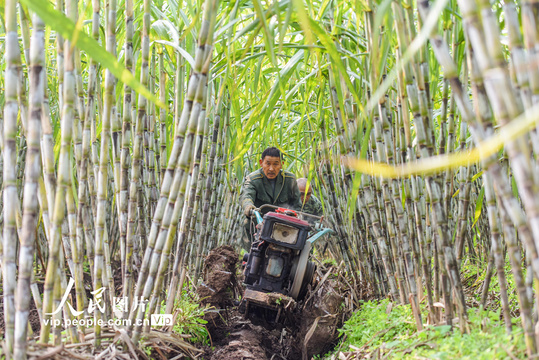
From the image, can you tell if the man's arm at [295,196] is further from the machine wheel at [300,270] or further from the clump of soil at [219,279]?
the machine wheel at [300,270]

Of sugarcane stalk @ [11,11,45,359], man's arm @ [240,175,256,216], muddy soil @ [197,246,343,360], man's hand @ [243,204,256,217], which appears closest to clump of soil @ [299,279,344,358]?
muddy soil @ [197,246,343,360]

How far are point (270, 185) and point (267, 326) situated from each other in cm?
134

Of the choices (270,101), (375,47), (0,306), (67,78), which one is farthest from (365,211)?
(0,306)

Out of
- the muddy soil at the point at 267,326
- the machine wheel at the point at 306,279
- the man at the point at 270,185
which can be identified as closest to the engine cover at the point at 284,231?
the machine wheel at the point at 306,279

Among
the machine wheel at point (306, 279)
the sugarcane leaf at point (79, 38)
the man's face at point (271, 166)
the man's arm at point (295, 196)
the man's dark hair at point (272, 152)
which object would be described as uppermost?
the sugarcane leaf at point (79, 38)

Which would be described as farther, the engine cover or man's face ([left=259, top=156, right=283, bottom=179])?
man's face ([left=259, top=156, right=283, bottom=179])

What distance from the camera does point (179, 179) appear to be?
1.08 m

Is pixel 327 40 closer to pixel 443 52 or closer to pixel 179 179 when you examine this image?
pixel 443 52

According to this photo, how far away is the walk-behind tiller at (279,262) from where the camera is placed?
2098 mm

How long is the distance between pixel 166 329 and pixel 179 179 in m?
0.75

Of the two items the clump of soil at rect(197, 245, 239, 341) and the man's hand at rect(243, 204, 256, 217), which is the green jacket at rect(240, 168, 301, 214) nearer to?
the man's hand at rect(243, 204, 256, 217)

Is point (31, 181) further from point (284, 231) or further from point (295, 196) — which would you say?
point (295, 196)

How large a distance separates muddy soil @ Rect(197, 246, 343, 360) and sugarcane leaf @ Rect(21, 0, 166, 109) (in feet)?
4.65

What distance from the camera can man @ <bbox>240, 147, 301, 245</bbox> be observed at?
3.20m
